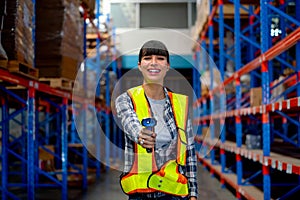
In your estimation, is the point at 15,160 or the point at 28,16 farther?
the point at 15,160

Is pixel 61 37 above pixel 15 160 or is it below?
above

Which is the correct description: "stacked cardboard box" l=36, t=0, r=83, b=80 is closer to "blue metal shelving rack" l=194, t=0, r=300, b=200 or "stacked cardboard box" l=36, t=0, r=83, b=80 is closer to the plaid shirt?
"blue metal shelving rack" l=194, t=0, r=300, b=200

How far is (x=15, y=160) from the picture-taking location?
47.3 ft

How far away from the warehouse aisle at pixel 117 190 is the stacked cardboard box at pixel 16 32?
10.0 feet

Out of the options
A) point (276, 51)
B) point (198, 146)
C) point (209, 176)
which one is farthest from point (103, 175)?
point (198, 146)

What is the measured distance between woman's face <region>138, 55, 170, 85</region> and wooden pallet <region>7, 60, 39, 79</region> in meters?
2.65

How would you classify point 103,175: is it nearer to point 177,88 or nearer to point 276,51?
point 276,51

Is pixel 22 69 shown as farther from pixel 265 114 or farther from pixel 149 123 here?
pixel 149 123

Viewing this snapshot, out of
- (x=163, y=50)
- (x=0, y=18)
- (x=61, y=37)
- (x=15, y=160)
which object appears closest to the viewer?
(x=163, y=50)

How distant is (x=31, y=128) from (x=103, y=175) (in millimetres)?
5530

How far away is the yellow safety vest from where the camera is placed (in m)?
2.27

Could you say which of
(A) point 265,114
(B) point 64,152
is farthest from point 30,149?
(A) point 265,114

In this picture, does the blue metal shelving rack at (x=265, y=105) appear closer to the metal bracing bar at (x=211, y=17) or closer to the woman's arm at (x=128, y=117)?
the metal bracing bar at (x=211, y=17)

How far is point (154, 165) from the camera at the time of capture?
2.26 m
